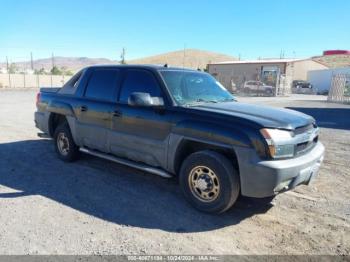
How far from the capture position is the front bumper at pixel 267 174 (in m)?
3.72

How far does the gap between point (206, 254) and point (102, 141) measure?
292 centimetres

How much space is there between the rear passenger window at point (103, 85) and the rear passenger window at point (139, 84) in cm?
23

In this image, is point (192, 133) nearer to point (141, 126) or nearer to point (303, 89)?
point (141, 126)

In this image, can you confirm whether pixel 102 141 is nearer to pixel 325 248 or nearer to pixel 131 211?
pixel 131 211

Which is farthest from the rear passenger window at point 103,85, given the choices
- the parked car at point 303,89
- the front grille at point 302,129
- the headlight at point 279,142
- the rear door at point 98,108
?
the parked car at point 303,89

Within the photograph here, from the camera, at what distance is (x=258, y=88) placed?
3797cm

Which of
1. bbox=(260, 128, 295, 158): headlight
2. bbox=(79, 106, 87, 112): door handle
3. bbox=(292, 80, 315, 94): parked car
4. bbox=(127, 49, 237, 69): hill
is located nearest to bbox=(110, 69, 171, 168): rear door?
bbox=(79, 106, 87, 112): door handle

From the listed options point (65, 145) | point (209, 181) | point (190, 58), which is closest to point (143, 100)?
point (209, 181)

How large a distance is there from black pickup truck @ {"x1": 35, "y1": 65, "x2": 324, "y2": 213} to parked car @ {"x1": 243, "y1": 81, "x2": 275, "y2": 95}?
33.3 m

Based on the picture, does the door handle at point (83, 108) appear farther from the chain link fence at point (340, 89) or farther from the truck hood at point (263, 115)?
the chain link fence at point (340, 89)

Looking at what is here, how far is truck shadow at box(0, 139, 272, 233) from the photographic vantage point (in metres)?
4.09

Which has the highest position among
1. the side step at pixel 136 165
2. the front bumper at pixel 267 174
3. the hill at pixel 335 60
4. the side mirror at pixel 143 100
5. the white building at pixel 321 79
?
the hill at pixel 335 60

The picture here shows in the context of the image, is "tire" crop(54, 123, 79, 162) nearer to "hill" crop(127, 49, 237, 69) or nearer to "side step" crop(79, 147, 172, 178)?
Result: "side step" crop(79, 147, 172, 178)

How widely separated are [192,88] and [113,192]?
1959mm
